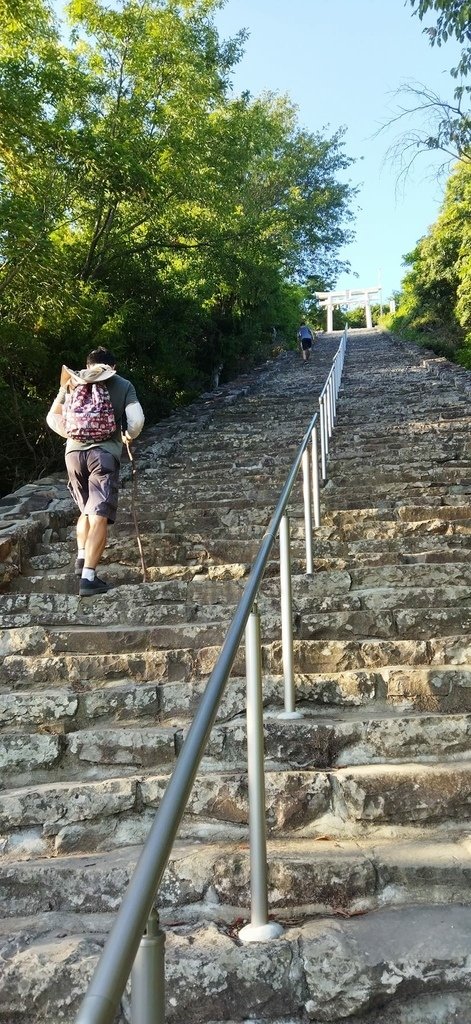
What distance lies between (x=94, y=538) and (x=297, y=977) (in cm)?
280

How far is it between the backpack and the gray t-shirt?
1.4 inches

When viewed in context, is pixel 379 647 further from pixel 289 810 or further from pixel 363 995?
pixel 363 995

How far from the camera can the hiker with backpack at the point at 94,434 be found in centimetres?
448

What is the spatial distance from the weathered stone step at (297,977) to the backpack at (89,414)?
298 cm

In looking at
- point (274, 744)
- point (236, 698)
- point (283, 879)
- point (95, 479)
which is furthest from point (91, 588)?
point (283, 879)

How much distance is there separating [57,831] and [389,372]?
14.0 m

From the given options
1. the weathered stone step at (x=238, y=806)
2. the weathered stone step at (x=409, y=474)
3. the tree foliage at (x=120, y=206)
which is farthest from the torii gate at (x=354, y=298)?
the weathered stone step at (x=238, y=806)

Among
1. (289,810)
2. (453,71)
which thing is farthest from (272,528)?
(453,71)

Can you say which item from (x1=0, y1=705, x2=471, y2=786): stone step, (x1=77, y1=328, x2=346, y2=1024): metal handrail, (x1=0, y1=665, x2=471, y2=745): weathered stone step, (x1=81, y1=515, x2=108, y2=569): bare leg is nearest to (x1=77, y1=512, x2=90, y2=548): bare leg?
(x1=81, y1=515, x2=108, y2=569): bare leg

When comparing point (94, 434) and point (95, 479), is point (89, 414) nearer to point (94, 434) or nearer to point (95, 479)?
point (94, 434)

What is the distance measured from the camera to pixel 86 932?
2229 mm

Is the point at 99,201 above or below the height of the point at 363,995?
above

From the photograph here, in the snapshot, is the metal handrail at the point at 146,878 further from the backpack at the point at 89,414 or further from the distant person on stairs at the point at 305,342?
the distant person on stairs at the point at 305,342

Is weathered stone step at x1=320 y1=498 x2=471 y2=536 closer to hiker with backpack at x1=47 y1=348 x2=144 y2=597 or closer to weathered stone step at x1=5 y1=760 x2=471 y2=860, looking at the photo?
hiker with backpack at x1=47 y1=348 x2=144 y2=597
